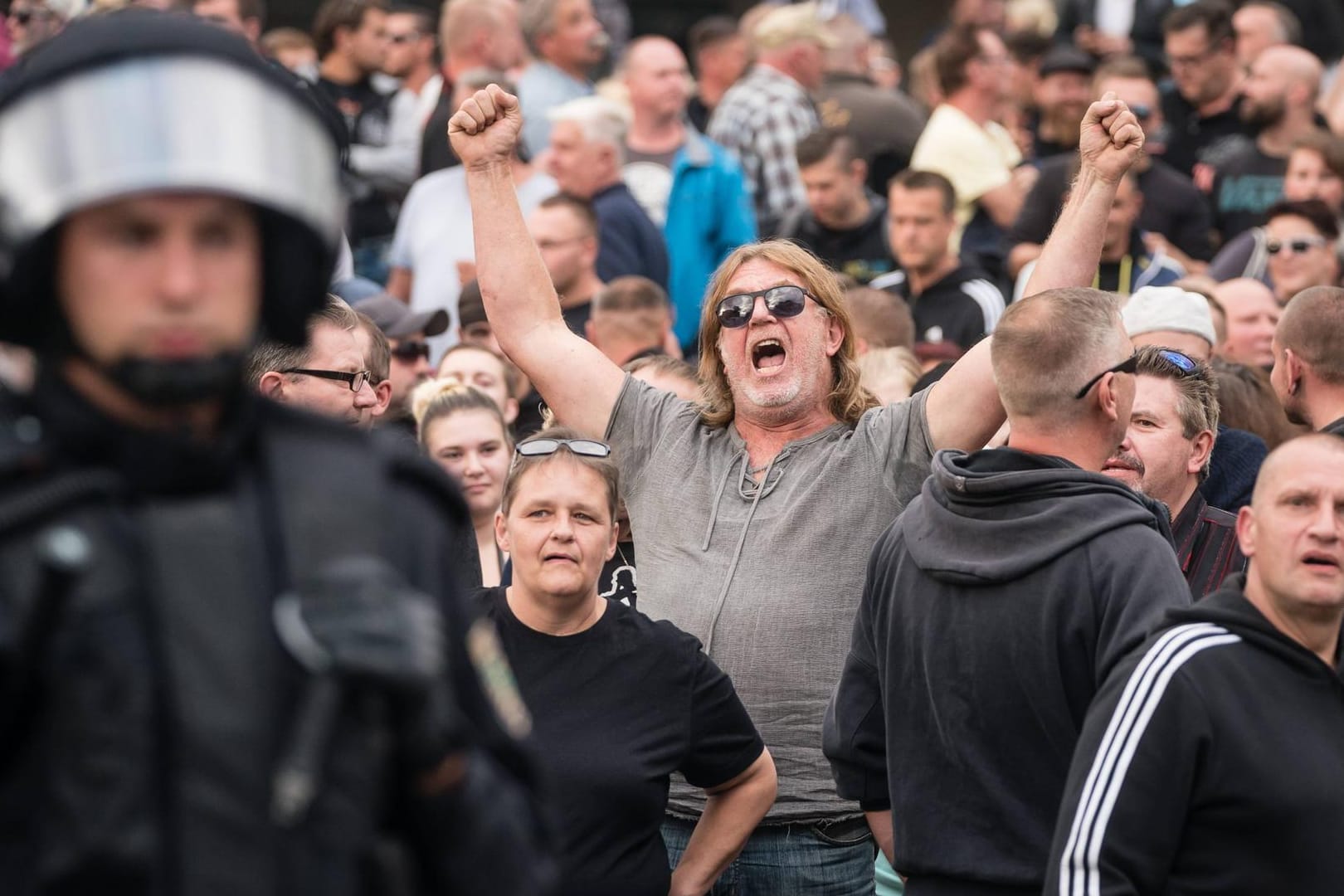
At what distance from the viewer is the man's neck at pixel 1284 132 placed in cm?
1088

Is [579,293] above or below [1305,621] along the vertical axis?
above

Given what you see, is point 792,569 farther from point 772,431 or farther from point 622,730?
point 622,730

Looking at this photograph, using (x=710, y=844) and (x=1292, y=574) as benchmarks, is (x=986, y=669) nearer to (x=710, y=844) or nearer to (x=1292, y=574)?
(x=1292, y=574)

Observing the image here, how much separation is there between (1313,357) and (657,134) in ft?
18.9

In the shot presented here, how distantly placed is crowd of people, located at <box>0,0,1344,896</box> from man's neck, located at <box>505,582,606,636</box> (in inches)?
0.5

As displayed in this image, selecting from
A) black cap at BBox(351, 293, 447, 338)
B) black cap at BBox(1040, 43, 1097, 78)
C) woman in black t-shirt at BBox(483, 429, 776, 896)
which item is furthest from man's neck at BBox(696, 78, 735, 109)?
woman in black t-shirt at BBox(483, 429, 776, 896)

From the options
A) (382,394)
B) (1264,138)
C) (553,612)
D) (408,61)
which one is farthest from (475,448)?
(1264,138)

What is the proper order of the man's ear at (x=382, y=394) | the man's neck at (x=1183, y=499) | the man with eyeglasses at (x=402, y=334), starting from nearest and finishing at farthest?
the man's neck at (x=1183, y=499) < the man's ear at (x=382, y=394) < the man with eyeglasses at (x=402, y=334)

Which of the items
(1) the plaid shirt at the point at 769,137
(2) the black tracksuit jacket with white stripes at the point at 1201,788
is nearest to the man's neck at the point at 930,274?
(1) the plaid shirt at the point at 769,137

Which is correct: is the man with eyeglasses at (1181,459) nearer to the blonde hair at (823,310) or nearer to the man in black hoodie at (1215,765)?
the blonde hair at (823,310)

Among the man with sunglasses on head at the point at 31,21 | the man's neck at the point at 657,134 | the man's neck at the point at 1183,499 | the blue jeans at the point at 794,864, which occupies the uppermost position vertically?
the man with sunglasses on head at the point at 31,21

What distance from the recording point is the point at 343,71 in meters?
11.4

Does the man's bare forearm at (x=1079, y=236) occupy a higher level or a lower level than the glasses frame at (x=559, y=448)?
higher

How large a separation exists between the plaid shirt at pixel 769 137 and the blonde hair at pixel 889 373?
163 inches
